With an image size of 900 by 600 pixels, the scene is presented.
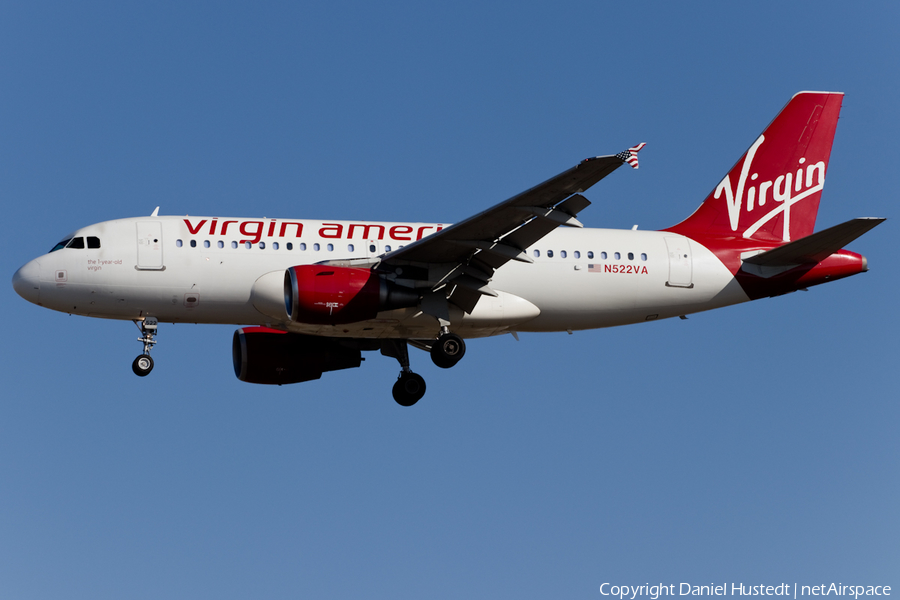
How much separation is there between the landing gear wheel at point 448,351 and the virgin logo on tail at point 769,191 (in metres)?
9.79

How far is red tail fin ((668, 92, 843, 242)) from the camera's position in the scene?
34500mm

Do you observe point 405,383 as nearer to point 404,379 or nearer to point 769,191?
point 404,379

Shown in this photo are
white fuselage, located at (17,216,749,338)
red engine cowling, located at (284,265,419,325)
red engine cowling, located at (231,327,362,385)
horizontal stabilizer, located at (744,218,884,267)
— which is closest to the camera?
red engine cowling, located at (284,265,419,325)

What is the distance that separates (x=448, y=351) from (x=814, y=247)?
10.5 metres

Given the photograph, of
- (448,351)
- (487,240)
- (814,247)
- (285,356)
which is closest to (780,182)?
(814,247)

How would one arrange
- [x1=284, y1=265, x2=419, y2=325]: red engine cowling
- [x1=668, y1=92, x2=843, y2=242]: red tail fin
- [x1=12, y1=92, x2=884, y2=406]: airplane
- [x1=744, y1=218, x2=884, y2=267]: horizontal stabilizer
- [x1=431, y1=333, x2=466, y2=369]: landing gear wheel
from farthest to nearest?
[x1=668, y1=92, x2=843, y2=242]: red tail fin < [x1=431, y1=333, x2=466, y2=369]: landing gear wheel < [x1=744, y1=218, x2=884, y2=267]: horizontal stabilizer < [x1=12, y1=92, x2=884, y2=406]: airplane < [x1=284, y1=265, x2=419, y2=325]: red engine cowling

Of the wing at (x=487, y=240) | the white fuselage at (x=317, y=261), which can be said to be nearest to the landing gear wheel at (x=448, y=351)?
the white fuselage at (x=317, y=261)

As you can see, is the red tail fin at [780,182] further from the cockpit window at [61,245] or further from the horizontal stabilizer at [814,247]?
the cockpit window at [61,245]

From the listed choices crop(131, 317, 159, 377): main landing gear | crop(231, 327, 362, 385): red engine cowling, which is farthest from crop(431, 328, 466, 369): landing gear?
crop(131, 317, 159, 377): main landing gear

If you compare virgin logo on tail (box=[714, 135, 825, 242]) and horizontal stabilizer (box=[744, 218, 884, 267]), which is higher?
virgin logo on tail (box=[714, 135, 825, 242])

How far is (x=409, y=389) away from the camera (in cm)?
3322

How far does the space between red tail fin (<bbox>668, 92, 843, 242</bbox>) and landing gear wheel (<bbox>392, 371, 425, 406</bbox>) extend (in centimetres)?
890

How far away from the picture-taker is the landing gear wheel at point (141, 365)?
30688mm

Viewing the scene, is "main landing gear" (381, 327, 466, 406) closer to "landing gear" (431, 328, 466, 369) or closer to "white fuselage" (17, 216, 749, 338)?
"landing gear" (431, 328, 466, 369)
